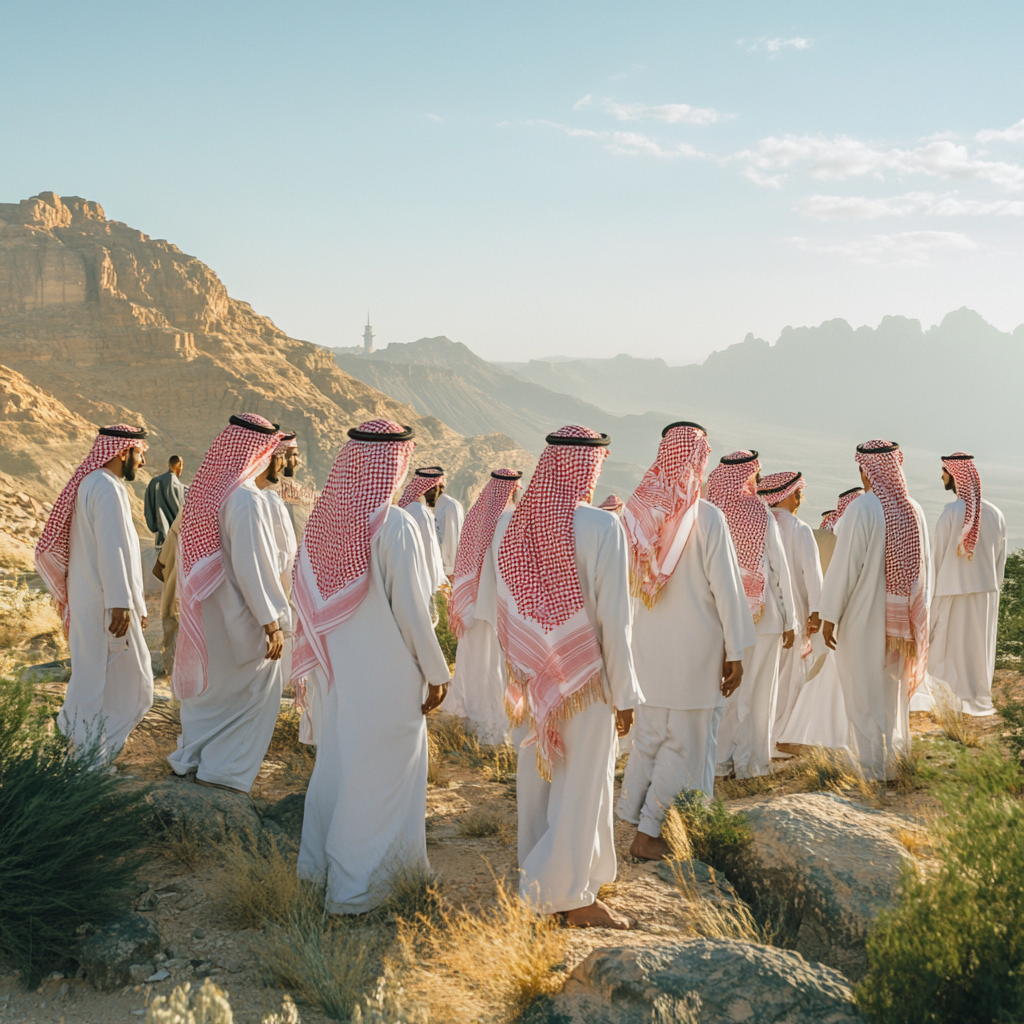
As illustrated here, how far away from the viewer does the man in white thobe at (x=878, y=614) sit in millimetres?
5004

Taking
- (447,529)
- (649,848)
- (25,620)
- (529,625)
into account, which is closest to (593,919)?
(649,848)

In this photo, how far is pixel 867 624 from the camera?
16.6 ft

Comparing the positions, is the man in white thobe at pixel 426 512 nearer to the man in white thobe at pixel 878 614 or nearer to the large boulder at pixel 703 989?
the man in white thobe at pixel 878 614

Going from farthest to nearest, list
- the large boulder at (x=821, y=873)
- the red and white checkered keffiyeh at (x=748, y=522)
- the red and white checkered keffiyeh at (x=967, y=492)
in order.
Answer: the red and white checkered keffiyeh at (x=967, y=492)
the red and white checkered keffiyeh at (x=748, y=522)
the large boulder at (x=821, y=873)

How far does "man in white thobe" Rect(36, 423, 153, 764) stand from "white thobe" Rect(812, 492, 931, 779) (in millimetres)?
4188

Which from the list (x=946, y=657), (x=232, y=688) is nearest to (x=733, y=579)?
(x=232, y=688)

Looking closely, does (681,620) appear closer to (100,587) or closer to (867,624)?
(867,624)

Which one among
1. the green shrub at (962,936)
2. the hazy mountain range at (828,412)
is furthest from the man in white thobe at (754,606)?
the hazy mountain range at (828,412)

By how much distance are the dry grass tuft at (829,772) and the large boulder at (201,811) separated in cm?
→ 315

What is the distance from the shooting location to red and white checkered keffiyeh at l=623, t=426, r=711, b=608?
414 centimetres

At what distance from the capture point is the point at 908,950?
2105 millimetres

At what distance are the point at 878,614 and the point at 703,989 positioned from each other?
3.32 metres

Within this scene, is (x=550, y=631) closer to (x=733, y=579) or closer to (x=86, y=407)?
(x=733, y=579)

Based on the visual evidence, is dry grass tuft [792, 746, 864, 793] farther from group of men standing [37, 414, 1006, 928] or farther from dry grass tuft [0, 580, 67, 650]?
dry grass tuft [0, 580, 67, 650]
